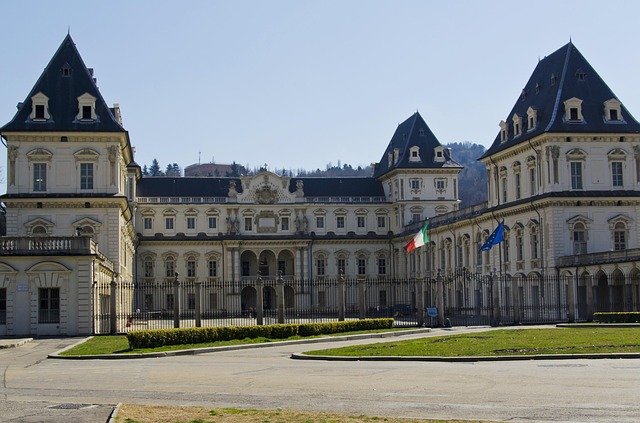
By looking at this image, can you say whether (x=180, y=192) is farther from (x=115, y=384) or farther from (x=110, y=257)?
(x=115, y=384)

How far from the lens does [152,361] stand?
104 feet

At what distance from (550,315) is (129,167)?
51.3 meters

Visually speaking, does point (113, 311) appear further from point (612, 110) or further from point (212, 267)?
point (212, 267)

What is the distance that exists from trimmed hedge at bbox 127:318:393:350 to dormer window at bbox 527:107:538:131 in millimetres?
27208

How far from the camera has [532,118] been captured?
229 ft

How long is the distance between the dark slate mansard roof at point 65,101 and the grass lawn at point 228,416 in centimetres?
5136

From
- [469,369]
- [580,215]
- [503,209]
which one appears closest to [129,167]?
[503,209]

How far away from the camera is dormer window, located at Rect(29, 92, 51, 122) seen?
6719 cm

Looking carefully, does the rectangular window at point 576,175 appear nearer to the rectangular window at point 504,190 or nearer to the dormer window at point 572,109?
the dormer window at point 572,109

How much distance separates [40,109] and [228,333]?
33.7 m

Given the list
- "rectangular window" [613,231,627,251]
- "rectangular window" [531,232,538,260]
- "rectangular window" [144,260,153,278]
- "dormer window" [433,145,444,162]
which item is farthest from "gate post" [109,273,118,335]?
"dormer window" [433,145,444,162]

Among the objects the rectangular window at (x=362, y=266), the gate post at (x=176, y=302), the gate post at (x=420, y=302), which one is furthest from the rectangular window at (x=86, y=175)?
the rectangular window at (x=362, y=266)

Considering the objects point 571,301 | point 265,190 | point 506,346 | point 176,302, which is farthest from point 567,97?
point 265,190

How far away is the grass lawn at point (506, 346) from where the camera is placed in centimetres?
3028
